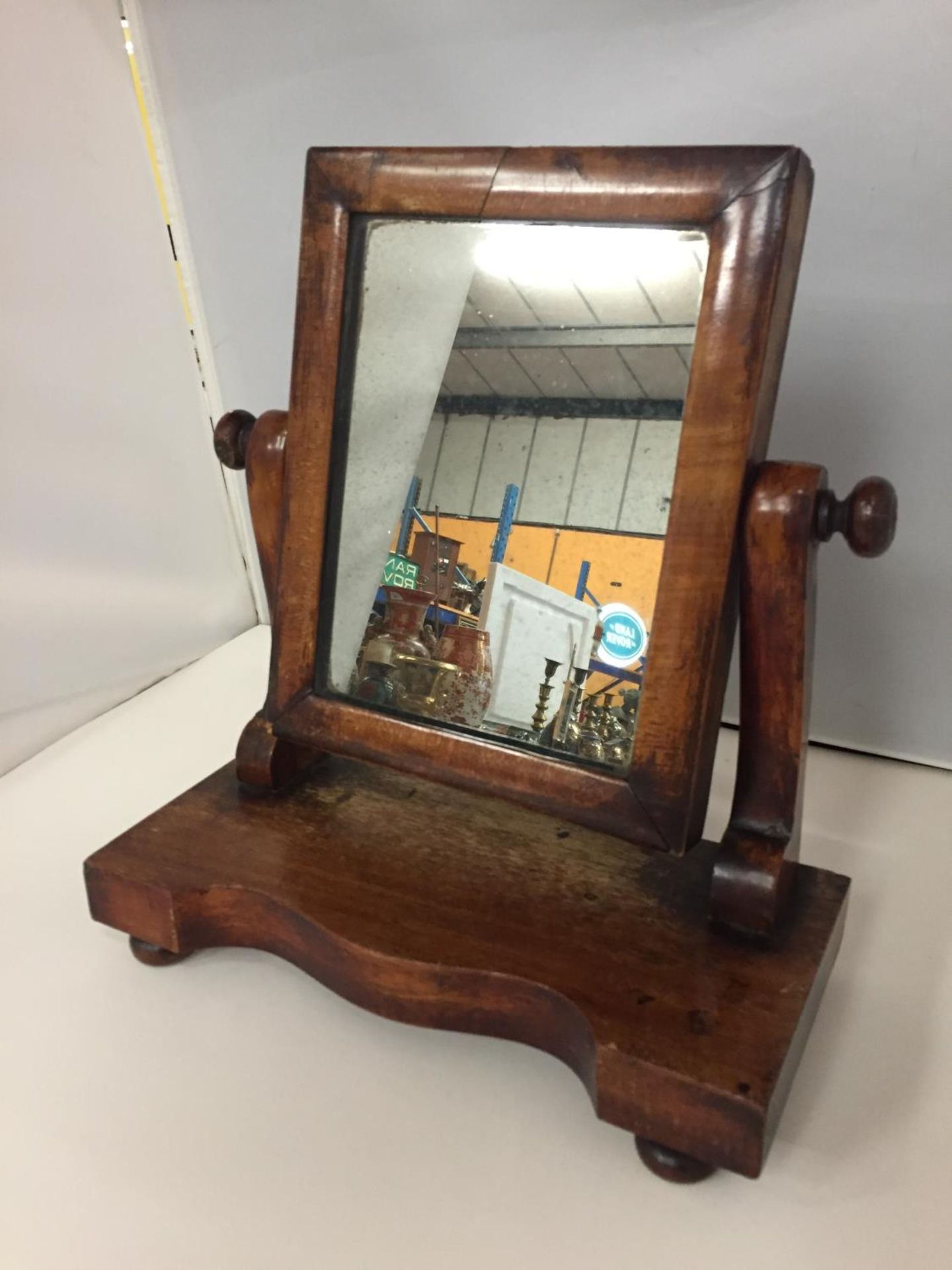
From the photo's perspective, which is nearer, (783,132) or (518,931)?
(518,931)

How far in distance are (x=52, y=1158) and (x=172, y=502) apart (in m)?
0.86

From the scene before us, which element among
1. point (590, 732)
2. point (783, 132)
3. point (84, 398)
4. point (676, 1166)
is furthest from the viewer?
point (84, 398)

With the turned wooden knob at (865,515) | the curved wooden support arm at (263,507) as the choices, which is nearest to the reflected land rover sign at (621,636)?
the turned wooden knob at (865,515)

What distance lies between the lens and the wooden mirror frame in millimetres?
574

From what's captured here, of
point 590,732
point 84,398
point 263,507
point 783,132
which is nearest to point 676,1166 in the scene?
point 590,732

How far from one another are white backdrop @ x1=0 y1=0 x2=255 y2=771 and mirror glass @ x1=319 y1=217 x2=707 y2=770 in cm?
51

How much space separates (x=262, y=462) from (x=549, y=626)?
0.87 feet

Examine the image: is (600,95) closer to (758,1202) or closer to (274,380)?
(274,380)

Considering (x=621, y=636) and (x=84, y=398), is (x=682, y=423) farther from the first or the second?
(x=84, y=398)

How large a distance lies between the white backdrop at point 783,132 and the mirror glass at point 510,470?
15.0 inches

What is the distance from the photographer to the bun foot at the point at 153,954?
2.43ft

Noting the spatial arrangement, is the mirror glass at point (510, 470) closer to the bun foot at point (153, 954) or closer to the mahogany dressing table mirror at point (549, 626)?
the mahogany dressing table mirror at point (549, 626)

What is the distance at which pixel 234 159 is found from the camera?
1.11 meters

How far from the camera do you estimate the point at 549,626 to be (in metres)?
0.70
